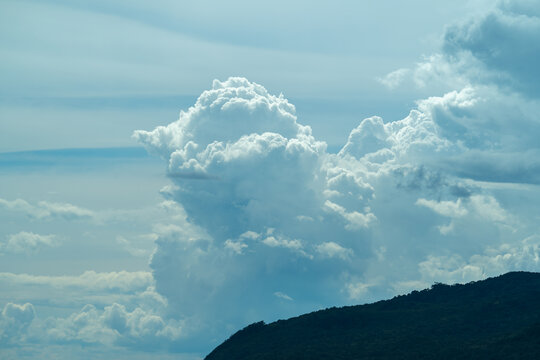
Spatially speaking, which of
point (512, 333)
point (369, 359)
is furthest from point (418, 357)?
point (512, 333)

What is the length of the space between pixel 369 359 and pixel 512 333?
4428 cm

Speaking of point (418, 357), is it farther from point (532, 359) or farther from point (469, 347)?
point (532, 359)

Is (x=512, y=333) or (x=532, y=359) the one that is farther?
(x=512, y=333)

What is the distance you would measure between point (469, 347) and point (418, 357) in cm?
1551

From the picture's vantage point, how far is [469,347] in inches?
7687

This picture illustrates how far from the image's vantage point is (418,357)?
195 metres

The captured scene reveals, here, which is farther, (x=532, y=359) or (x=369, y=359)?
(x=369, y=359)

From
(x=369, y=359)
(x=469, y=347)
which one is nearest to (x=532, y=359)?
(x=469, y=347)

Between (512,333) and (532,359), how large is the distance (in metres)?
24.6

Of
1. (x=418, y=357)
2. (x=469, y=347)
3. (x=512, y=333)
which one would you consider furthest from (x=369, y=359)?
(x=512, y=333)

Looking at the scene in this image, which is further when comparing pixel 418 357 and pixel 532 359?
pixel 418 357

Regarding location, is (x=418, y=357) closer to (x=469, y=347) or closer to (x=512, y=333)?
(x=469, y=347)

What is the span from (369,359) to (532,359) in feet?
154

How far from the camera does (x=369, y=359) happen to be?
19950 centimetres
